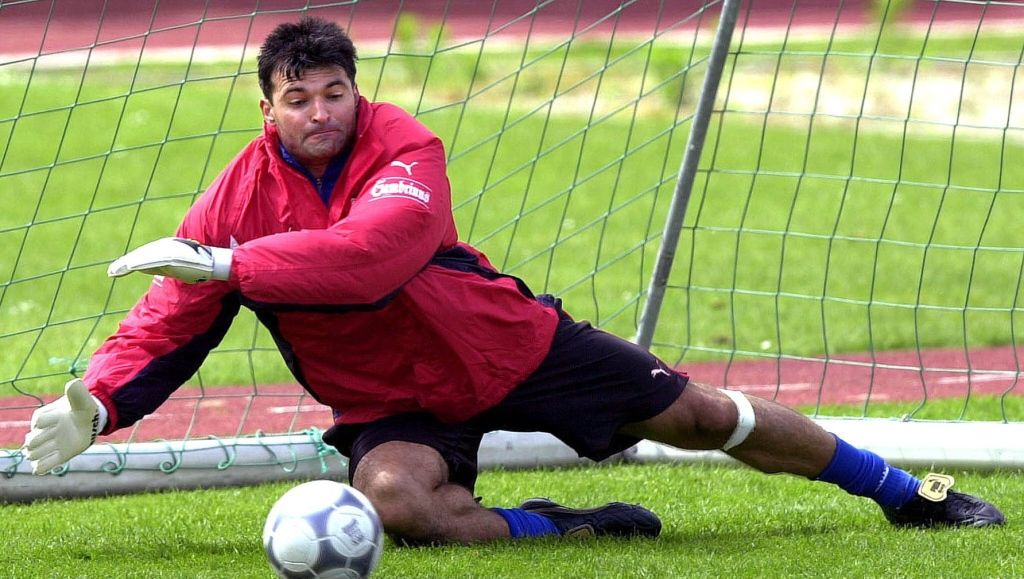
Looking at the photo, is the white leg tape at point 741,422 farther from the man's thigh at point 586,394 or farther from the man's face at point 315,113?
the man's face at point 315,113

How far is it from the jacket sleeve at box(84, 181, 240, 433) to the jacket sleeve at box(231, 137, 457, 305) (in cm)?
41

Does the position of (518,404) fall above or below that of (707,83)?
below

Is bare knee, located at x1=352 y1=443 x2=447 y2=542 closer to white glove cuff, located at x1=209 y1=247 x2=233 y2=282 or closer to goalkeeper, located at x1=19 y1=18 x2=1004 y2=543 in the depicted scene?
goalkeeper, located at x1=19 y1=18 x2=1004 y2=543

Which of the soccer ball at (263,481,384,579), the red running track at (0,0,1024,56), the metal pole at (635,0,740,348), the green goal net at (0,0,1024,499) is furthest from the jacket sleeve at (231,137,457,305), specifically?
the red running track at (0,0,1024,56)

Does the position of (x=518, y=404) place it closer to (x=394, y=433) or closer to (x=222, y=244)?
(x=394, y=433)

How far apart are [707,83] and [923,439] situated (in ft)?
5.03

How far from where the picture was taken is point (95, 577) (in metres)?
4.14


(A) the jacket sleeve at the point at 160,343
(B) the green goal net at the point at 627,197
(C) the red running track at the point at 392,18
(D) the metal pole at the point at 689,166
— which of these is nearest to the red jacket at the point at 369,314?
(A) the jacket sleeve at the point at 160,343

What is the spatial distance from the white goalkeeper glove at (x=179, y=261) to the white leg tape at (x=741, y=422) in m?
1.62

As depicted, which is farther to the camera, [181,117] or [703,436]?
[181,117]

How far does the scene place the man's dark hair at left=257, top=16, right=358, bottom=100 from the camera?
421cm

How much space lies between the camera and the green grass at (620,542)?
4117mm

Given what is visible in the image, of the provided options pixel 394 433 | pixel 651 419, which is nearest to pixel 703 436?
pixel 651 419

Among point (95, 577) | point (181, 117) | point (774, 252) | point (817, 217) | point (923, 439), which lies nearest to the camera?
point (95, 577)
